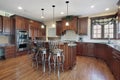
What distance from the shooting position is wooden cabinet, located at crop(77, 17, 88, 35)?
5.88 meters

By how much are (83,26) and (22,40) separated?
419 cm

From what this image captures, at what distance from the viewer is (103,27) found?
5.62 meters

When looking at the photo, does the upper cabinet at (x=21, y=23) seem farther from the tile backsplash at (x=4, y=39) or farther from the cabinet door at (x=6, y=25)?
the tile backsplash at (x=4, y=39)

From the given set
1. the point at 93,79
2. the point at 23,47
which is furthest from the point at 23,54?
the point at 93,79

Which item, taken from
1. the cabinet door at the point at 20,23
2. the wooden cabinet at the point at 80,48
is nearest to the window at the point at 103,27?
the wooden cabinet at the point at 80,48

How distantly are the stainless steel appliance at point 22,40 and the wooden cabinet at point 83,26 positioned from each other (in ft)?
12.2

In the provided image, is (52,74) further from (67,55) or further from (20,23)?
(20,23)

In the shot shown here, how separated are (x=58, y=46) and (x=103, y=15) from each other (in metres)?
3.99

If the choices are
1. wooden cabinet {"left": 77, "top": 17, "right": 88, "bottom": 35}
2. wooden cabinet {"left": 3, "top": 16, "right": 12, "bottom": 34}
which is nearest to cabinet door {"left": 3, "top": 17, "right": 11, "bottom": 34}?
wooden cabinet {"left": 3, "top": 16, "right": 12, "bottom": 34}

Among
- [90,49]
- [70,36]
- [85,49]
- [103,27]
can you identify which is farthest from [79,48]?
[103,27]

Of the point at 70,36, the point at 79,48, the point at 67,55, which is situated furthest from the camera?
the point at 70,36

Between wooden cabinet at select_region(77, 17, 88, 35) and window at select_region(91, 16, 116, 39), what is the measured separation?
1.46ft

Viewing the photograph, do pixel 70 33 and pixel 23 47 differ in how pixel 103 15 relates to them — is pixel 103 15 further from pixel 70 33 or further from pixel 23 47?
pixel 23 47

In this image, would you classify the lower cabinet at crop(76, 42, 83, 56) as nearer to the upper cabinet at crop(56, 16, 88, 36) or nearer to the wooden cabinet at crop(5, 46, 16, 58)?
the upper cabinet at crop(56, 16, 88, 36)
